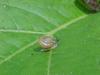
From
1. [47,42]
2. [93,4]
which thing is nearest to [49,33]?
[47,42]

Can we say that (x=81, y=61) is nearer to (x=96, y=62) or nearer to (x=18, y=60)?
(x=96, y=62)

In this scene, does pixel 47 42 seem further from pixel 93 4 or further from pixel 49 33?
pixel 93 4

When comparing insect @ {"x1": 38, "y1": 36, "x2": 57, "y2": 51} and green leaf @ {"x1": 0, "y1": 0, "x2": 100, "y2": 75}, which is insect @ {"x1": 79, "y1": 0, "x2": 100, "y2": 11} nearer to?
green leaf @ {"x1": 0, "y1": 0, "x2": 100, "y2": 75}

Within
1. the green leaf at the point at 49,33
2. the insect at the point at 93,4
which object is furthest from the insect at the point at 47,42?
the insect at the point at 93,4

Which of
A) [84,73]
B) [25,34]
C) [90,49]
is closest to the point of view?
[84,73]

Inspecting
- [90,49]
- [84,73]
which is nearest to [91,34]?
[90,49]

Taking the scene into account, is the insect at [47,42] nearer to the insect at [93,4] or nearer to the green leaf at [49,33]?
the green leaf at [49,33]

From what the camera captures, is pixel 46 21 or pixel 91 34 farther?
pixel 46 21

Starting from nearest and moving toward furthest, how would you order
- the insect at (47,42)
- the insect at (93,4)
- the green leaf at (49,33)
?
1. the green leaf at (49,33)
2. the insect at (47,42)
3. the insect at (93,4)
